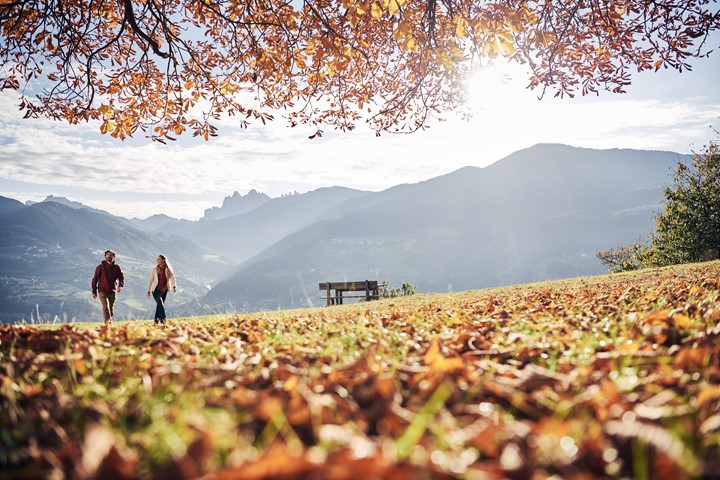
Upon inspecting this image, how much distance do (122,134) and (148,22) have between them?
93.5 inches

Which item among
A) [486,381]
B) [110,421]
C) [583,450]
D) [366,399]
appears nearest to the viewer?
[583,450]

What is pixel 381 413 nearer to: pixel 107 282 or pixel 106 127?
pixel 106 127

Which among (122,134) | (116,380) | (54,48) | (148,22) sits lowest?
(116,380)

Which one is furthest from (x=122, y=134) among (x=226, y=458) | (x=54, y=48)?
(x=226, y=458)

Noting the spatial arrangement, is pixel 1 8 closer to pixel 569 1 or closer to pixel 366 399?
pixel 366 399

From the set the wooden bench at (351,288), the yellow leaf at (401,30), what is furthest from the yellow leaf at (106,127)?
the wooden bench at (351,288)

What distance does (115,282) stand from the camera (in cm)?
1140

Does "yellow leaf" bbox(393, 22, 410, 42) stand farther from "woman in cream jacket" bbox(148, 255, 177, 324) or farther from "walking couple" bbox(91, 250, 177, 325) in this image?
"woman in cream jacket" bbox(148, 255, 177, 324)

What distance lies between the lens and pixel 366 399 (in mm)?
1993

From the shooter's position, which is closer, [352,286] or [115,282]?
[115,282]

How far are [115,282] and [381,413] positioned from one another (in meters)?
11.7

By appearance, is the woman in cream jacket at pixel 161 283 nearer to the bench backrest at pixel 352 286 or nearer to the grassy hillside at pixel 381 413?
the grassy hillside at pixel 381 413

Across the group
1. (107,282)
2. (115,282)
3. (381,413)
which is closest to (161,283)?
(115,282)

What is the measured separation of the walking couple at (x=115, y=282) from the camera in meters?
11.2
